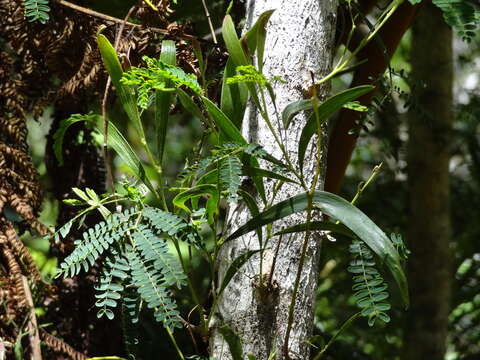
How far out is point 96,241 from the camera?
79 centimetres

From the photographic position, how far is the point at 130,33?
1058 mm

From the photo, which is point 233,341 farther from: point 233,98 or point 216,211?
point 233,98

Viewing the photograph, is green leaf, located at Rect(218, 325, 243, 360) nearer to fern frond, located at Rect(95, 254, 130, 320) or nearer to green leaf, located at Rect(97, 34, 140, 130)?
fern frond, located at Rect(95, 254, 130, 320)

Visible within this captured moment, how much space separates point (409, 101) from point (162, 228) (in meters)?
0.71

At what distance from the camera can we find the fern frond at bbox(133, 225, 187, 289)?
732mm

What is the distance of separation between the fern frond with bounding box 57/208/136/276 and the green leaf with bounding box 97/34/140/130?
0.49 feet

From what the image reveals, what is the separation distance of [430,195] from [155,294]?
1664 millimetres

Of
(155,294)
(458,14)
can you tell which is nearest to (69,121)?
(155,294)

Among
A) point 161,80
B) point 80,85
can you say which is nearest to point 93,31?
point 80,85

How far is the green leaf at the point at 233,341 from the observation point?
783mm

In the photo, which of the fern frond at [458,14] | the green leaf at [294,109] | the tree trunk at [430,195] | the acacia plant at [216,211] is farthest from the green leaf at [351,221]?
the tree trunk at [430,195]

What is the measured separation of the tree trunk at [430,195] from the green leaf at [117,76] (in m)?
1.41

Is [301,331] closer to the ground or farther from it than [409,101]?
closer to the ground

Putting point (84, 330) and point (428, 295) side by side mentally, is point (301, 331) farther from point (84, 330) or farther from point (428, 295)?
point (428, 295)
